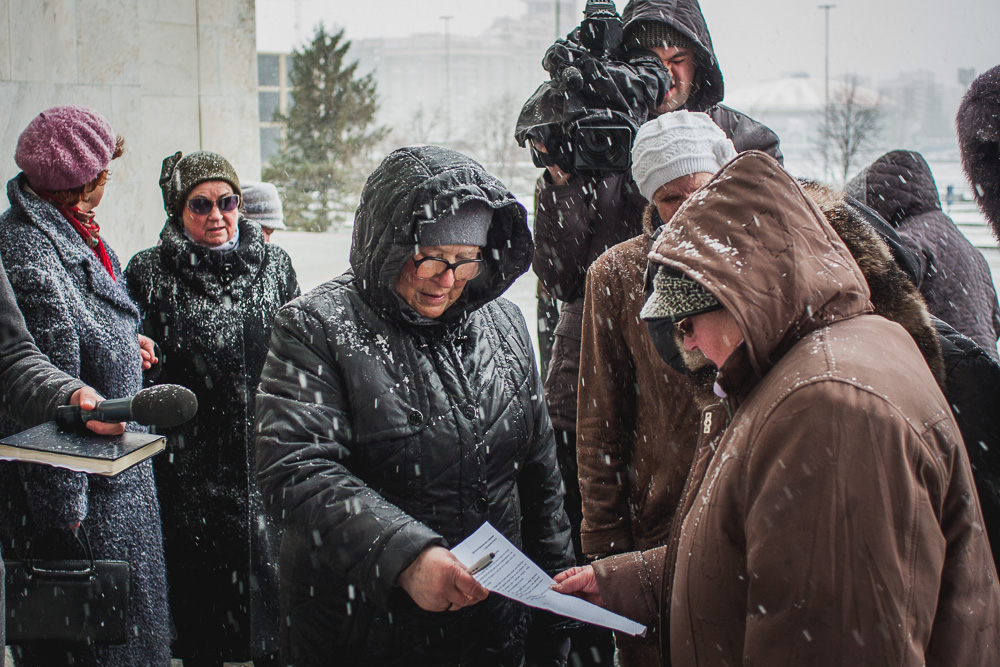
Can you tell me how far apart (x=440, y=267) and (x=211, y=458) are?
6.86 ft

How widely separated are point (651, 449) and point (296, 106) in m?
27.4

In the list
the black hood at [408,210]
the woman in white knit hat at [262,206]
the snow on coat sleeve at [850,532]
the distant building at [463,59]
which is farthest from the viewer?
the distant building at [463,59]

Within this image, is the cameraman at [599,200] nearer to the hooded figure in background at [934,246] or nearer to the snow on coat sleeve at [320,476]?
the hooded figure in background at [934,246]

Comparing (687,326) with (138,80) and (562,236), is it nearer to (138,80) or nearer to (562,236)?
(562,236)

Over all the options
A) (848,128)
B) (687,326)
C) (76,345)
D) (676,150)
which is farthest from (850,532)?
(848,128)

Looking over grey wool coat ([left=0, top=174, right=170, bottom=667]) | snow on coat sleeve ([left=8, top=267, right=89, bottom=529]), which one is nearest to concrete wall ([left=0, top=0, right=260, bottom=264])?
grey wool coat ([left=0, top=174, right=170, bottom=667])

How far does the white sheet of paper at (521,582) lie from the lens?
6.47 feet

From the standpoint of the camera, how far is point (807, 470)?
1.47m

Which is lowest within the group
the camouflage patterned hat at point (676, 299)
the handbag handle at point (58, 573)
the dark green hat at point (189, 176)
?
the handbag handle at point (58, 573)

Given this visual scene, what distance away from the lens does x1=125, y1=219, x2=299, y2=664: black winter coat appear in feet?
13.1

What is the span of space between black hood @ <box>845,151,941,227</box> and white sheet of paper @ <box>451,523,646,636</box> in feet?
7.90

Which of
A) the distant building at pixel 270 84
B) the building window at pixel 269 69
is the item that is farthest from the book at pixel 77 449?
the building window at pixel 269 69

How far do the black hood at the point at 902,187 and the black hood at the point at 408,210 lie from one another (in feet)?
6.25

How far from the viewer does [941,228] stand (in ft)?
11.8
